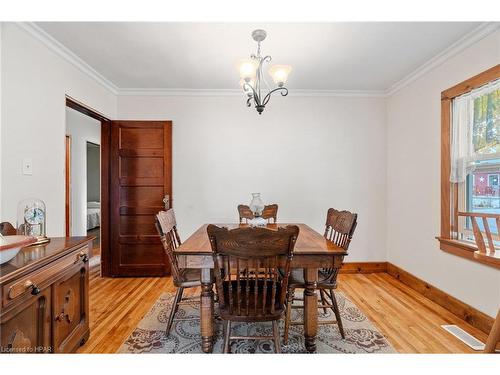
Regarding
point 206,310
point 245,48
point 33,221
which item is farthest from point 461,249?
point 33,221

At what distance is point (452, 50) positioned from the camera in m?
2.58

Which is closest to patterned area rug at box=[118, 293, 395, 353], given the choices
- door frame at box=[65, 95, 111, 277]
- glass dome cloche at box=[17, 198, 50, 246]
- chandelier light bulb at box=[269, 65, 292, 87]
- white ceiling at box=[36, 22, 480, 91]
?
glass dome cloche at box=[17, 198, 50, 246]

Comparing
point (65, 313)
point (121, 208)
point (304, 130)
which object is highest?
point (304, 130)

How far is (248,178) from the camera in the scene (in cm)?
381

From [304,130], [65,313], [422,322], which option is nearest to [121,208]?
[65,313]

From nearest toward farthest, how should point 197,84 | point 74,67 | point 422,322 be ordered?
point 422,322 → point 74,67 → point 197,84

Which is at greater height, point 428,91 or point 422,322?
point 428,91

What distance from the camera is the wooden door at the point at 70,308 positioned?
160 centimetres

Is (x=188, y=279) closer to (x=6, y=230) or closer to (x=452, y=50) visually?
(x=6, y=230)

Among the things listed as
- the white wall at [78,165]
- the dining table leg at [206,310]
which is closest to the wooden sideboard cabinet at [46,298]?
the dining table leg at [206,310]

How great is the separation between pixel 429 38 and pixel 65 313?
3.51 meters

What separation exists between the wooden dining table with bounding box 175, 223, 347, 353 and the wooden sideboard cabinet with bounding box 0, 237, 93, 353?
26.5 inches
